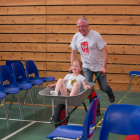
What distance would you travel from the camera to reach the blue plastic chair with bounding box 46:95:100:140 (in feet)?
6.25

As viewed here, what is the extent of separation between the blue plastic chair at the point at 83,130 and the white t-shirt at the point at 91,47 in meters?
1.83

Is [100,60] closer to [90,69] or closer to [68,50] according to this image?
[90,69]

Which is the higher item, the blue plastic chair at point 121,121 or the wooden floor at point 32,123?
the blue plastic chair at point 121,121

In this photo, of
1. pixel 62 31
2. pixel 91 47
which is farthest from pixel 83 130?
pixel 62 31

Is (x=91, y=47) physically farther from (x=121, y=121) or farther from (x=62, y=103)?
(x=121, y=121)

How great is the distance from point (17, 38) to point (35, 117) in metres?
3.68

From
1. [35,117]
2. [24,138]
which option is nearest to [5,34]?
[35,117]

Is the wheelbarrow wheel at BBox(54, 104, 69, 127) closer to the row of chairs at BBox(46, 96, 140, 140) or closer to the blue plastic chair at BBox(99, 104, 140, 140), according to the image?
the row of chairs at BBox(46, 96, 140, 140)

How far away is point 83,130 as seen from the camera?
1908 mm

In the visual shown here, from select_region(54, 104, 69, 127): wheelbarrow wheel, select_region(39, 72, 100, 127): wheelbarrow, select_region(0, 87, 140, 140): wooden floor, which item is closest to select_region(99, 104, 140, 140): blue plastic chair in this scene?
select_region(0, 87, 140, 140): wooden floor

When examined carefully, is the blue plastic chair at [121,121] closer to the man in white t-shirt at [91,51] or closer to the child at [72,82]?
the child at [72,82]

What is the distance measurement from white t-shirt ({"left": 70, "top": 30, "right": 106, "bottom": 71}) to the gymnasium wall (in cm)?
277

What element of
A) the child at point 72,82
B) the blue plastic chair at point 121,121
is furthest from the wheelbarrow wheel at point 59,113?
the blue plastic chair at point 121,121

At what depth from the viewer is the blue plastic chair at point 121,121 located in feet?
5.98
